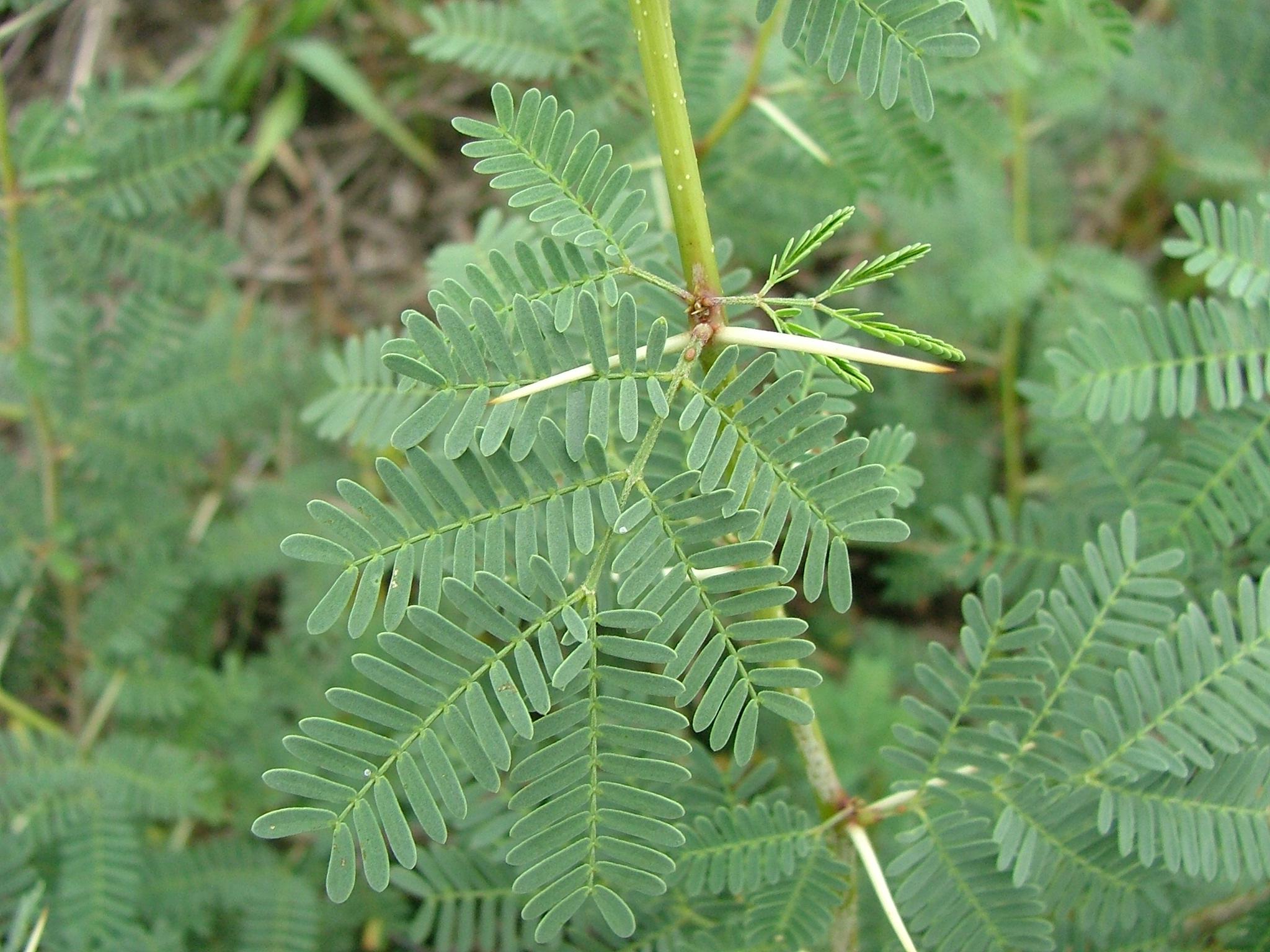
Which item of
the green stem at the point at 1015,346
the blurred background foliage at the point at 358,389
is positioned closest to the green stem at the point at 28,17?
the blurred background foliage at the point at 358,389

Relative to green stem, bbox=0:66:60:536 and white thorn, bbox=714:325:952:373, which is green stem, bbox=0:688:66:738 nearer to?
green stem, bbox=0:66:60:536

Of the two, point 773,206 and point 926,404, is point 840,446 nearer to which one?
point 773,206


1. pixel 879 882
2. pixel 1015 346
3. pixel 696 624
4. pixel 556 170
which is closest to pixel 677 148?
pixel 556 170

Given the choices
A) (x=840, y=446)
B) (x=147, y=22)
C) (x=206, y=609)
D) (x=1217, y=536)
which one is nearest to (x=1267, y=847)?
(x=1217, y=536)

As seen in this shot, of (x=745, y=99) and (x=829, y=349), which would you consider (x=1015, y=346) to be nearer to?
(x=745, y=99)

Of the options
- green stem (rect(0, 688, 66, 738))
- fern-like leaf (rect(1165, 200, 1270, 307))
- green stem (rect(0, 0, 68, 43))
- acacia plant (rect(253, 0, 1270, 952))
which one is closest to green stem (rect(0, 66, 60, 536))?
green stem (rect(0, 0, 68, 43))

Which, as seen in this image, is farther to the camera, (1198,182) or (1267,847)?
(1198,182)
